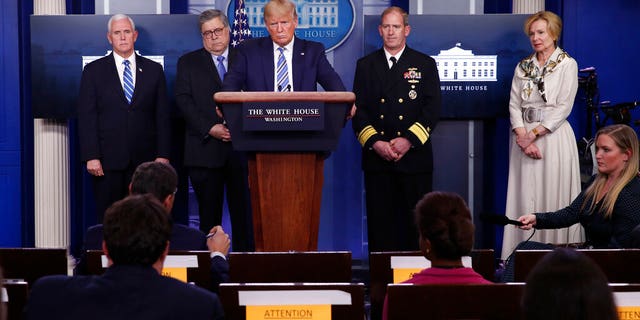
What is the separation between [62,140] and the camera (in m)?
5.86

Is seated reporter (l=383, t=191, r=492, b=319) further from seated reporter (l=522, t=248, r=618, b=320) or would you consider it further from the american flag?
the american flag

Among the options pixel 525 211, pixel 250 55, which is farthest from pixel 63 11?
pixel 525 211

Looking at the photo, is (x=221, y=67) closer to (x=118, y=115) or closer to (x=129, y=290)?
(x=118, y=115)

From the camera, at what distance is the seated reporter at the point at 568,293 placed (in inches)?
56.3

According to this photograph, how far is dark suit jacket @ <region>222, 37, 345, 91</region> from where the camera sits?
4277 millimetres

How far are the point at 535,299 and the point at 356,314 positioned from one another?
0.84 metres

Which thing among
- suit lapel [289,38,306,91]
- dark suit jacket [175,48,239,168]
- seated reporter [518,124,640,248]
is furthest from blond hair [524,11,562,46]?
dark suit jacket [175,48,239,168]

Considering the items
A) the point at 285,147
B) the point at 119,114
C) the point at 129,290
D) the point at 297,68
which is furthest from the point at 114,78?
the point at 129,290

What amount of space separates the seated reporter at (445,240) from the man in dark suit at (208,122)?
2.75m

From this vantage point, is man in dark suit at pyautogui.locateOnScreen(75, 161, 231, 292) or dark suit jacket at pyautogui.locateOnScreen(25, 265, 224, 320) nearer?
dark suit jacket at pyautogui.locateOnScreen(25, 265, 224, 320)

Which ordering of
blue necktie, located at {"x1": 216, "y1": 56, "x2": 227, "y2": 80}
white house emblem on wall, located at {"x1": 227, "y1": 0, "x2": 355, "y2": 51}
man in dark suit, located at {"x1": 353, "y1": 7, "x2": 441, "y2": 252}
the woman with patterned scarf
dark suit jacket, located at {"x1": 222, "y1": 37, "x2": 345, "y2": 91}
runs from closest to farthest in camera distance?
dark suit jacket, located at {"x1": 222, "y1": 37, "x2": 345, "y2": 91} < man in dark suit, located at {"x1": 353, "y1": 7, "x2": 441, "y2": 252} < blue necktie, located at {"x1": 216, "y1": 56, "x2": 227, "y2": 80} < the woman with patterned scarf < white house emblem on wall, located at {"x1": 227, "y1": 0, "x2": 355, "y2": 51}

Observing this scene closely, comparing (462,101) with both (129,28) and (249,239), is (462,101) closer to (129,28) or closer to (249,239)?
(249,239)

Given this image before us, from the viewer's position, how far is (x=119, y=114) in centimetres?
523

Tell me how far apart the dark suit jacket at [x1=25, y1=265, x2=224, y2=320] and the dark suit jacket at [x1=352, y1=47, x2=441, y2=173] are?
314 cm
